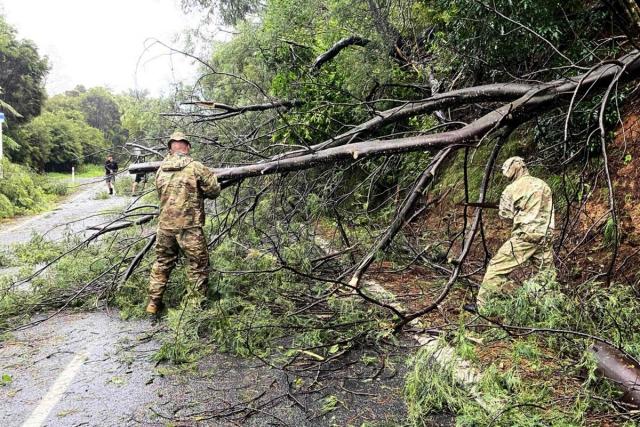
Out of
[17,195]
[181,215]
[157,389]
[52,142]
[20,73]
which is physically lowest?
[157,389]

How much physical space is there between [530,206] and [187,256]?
150 inches

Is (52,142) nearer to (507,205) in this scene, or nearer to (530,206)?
(507,205)

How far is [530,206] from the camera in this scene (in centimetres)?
469

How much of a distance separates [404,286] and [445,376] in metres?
2.93

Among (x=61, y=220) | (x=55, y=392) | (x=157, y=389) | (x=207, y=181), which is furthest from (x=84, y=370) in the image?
(x=61, y=220)

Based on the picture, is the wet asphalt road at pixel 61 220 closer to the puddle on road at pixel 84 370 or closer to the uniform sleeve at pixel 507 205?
the puddle on road at pixel 84 370

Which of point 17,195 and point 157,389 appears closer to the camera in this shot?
point 157,389

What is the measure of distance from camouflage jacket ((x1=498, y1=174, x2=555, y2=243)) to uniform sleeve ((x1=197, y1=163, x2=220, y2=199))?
3276 millimetres

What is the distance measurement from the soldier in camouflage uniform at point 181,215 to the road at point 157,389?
30.0 inches

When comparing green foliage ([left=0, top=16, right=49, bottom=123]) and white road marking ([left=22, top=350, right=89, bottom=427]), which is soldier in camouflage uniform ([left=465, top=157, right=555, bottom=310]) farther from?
green foliage ([left=0, top=16, right=49, bottom=123])

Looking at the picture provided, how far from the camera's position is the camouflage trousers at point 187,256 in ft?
17.0

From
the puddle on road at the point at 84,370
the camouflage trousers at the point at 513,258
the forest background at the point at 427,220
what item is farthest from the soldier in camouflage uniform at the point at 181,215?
the camouflage trousers at the point at 513,258

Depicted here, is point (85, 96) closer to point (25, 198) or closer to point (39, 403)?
point (25, 198)

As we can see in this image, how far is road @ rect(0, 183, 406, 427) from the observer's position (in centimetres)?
313
